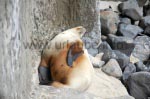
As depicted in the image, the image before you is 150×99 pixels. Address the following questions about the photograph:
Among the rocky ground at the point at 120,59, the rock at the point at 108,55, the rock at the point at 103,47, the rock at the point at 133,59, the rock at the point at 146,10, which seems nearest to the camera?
the rocky ground at the point at 120,59

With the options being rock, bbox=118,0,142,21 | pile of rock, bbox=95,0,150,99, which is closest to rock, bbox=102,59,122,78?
pile of rock, bbox=95,0,150,99

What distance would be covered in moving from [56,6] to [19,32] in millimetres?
823

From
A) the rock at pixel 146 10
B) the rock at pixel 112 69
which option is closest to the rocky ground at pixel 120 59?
the rock at pixel 112 69

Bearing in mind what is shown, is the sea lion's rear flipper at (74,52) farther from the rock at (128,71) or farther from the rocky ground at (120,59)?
the rock at (128,71)

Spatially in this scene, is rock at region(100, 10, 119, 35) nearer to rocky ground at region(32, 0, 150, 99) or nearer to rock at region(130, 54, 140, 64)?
rocky ground at region(32, 0, 150, 99)

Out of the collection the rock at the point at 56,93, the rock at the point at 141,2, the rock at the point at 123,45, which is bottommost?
the rock at the point at 56,93

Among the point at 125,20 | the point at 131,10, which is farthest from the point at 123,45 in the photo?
the point at 131,10

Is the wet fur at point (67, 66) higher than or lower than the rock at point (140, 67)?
higher

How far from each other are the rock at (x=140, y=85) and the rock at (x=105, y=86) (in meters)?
0.05

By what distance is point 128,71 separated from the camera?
2275 millimetres

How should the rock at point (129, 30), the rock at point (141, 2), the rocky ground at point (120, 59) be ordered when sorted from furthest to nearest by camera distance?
the rock at point (141, 2), the rock at point (129, 30), the rocky ground at point (120, 59)

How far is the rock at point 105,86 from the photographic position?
1946 mm

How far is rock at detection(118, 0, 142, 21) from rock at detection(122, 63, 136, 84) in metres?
0.82

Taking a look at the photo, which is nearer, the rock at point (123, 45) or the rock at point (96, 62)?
the rock at point (96, 62)
